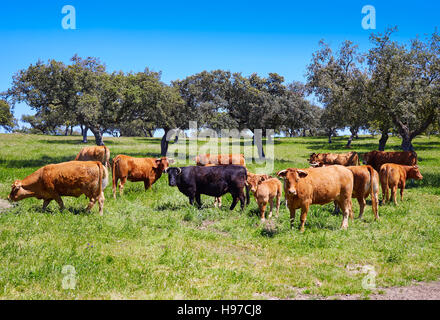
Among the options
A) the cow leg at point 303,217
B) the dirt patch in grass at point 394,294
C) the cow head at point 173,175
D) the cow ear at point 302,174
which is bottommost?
the dirt patch in grass at point 394,294

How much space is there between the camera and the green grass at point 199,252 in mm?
6188

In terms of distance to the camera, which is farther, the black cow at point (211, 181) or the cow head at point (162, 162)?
the cow head at point (162, 162)

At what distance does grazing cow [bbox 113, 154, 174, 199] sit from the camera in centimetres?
1546

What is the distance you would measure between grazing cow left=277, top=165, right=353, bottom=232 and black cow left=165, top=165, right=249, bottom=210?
289 cm

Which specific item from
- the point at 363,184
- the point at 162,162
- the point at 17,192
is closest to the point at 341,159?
the point at 363,184

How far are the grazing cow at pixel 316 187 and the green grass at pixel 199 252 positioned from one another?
664 mm

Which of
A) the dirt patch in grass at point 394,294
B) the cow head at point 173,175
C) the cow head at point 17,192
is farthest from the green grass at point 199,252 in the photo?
the cow head at point 173,175

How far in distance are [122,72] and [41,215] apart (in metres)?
23.5

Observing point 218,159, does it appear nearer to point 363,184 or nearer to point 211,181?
point 211,181

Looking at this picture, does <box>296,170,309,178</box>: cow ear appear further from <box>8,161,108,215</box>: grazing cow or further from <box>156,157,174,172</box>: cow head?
<box>156,157,174,172</box>: cow head

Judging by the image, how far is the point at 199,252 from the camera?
8031 millimetres

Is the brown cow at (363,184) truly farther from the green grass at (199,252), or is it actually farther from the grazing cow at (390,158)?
the grazing cow at (390,158)

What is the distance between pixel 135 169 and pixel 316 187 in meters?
8.81

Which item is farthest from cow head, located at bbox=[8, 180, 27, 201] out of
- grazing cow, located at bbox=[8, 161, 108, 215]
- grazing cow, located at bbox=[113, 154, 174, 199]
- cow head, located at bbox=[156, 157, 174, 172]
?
cow head, located at bbox=[156, 157, 174, 172]
